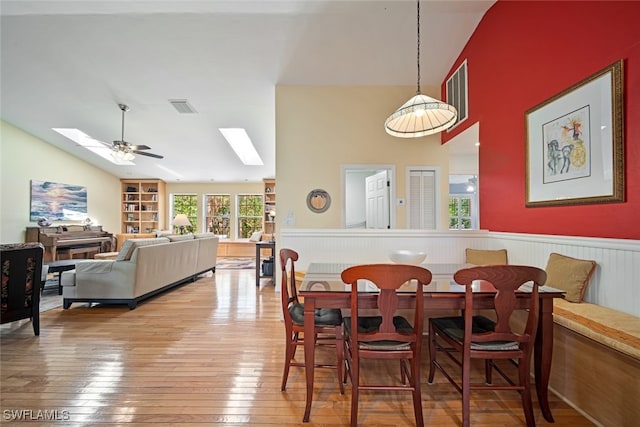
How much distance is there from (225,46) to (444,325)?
4068 mm

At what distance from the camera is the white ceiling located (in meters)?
3.28

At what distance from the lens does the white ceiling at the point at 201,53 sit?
10.8ft

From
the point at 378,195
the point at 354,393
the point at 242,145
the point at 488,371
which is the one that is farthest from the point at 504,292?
the point at 242,145

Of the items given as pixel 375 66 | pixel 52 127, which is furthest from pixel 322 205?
pixel 52 127

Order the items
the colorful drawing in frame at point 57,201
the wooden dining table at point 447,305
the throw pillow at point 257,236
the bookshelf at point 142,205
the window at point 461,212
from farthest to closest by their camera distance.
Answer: the bookshelf at point 142,205
the throw pillow at point 257,236
the window at point 461,212
the colorful drawing in frame at point 57,201
the wooden dining table at point 447,305

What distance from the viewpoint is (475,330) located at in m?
1.91

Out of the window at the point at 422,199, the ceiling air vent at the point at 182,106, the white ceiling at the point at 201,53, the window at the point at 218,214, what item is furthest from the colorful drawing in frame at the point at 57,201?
the window at the point at 422,199

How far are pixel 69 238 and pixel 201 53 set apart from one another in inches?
223

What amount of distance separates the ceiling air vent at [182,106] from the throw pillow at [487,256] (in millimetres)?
5045

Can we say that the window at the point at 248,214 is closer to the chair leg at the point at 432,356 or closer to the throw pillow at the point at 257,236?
the throw pillow at the point at 257,236

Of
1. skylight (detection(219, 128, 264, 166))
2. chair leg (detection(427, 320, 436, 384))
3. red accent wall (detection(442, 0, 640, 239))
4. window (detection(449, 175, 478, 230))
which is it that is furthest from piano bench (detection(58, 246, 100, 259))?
window (detection(449, 175, 478, 230))

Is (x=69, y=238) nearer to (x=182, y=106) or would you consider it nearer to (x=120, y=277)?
(x=120, y=277)

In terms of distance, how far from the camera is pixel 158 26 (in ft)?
11.3

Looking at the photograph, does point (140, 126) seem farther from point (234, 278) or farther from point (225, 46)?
point (234, 278)
